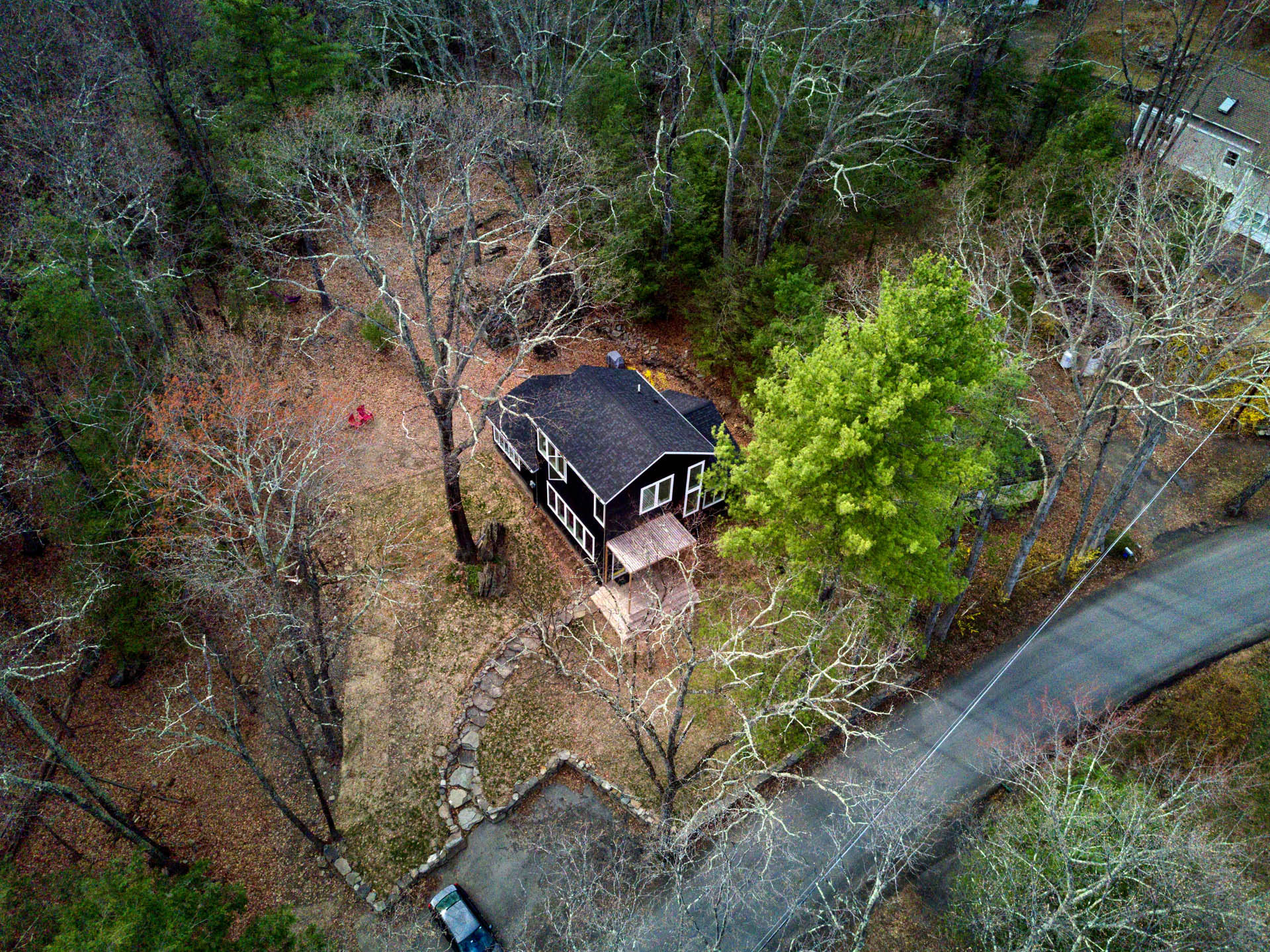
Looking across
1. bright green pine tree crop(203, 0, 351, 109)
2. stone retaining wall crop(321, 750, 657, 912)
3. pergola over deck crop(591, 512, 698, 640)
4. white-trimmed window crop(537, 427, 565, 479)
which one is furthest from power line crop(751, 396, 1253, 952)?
bright green pine tree crop(203, 0, 351, 109)

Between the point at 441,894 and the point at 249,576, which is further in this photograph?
the point at 441,894

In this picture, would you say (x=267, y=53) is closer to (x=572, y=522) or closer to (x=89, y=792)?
(x=572, y=522)

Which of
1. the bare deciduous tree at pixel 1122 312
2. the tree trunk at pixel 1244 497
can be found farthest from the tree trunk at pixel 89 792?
the tree trunk at pixel 1244 497

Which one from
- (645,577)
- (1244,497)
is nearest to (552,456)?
(645,577)

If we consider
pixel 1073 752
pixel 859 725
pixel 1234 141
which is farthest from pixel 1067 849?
pixel 1234 141

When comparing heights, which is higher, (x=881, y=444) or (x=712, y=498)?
(x=881, y=444)

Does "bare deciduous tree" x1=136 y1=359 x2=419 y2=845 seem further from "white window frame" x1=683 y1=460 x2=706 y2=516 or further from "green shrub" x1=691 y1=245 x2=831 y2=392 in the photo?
"green shrub" x1=691 y1=245 x2=831 y2=392

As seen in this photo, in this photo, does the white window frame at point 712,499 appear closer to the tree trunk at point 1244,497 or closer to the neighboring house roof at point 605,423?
the neighboring house roof at point 605,423
